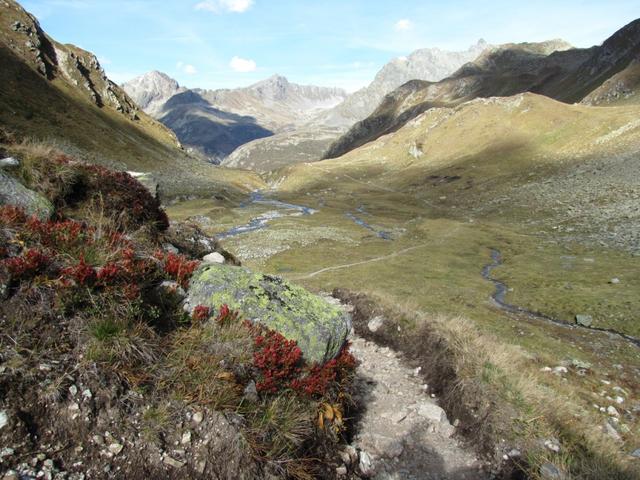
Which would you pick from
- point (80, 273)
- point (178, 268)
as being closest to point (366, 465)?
point (178, 268)

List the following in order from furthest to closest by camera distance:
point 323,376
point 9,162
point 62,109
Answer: point 62,109
point 9,162
point 323,376

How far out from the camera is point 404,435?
11.0 m

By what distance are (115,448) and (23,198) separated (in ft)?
26.4

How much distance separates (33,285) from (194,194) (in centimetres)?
14507

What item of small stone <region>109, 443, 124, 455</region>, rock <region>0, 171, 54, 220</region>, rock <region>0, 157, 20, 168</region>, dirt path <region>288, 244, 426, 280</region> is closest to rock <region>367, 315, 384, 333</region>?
small stone <region>109, 443, 124, 455</region>

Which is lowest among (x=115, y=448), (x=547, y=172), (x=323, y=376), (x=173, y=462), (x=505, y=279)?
(x=505, y=279)

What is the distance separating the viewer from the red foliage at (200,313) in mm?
9523

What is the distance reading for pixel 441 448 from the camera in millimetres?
10461

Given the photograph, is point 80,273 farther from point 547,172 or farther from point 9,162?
point 547,172

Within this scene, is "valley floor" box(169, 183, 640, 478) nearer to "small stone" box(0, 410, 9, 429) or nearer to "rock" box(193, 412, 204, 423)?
"rock" box(193, 412, 204, 423)

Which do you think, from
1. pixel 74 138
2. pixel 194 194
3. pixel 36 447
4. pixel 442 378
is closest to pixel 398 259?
pixel 442 378

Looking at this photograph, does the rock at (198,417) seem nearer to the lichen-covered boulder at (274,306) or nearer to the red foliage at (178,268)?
the lichen-covered boulder at (274,306)

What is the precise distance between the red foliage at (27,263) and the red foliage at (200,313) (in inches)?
125

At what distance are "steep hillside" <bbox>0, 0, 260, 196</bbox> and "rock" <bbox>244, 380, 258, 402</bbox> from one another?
5358 inches
